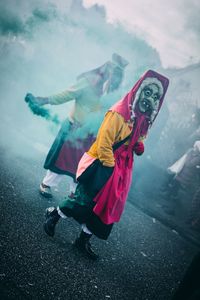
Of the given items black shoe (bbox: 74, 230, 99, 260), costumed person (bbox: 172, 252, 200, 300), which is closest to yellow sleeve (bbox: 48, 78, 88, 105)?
black shoe (bbox: 74, 230, 99, 260)

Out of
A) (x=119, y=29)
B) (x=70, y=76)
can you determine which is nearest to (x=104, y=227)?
(x=70, y=76)

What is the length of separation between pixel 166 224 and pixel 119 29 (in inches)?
694

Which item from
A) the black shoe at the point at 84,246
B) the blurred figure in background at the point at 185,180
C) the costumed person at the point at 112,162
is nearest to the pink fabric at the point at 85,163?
the costumed person at the point at 112,162

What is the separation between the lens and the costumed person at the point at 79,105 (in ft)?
16.6

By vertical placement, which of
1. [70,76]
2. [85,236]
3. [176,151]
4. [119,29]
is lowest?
[85,236]

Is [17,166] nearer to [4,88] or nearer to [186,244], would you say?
[186,244]

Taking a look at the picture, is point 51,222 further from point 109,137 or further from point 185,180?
point 185,180

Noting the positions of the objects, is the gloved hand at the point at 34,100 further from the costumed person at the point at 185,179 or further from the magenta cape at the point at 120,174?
the costumed person at the point at 185,179

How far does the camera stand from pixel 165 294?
404cm

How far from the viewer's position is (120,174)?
3.61 meters

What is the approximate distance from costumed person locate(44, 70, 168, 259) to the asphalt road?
36 centimetres

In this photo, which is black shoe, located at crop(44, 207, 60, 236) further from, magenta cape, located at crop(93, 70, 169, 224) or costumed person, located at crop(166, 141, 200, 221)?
costumed person, located at crop(166, 141, 200, 221)

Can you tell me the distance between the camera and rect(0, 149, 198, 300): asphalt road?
301cm

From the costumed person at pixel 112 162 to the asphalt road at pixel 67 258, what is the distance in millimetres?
364
